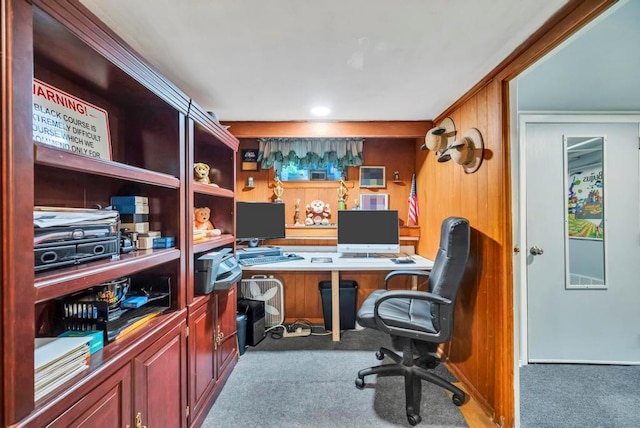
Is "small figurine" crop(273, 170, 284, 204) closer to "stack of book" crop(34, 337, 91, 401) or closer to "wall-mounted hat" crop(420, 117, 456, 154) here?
"wall-mounted hat" crop(420, 117, 456, 154)

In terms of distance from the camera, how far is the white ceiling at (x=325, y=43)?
110 cm

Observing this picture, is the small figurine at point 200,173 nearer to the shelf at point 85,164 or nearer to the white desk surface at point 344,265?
the shelf at point 85,164

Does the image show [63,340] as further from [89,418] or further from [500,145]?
[500,145]

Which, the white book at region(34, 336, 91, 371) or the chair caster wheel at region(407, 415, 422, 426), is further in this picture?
the chair caster wheel at region(407, 415, 422, 426)

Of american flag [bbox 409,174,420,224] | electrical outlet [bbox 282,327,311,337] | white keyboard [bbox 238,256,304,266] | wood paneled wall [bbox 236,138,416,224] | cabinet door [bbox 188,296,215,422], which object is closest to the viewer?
cabinet door [bbox 188,296,215,422]

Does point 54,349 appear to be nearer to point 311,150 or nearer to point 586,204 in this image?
point 311,150

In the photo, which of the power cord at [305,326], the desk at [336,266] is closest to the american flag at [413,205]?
the desk at [336,266]

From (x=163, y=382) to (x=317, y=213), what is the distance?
2058mm

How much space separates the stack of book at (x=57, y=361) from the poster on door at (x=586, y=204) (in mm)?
3145

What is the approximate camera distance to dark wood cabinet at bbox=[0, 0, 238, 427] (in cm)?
61

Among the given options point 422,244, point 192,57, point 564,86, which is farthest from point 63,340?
point 564,86

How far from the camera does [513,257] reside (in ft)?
4.99

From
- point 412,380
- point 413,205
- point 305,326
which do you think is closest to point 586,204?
point 413,205

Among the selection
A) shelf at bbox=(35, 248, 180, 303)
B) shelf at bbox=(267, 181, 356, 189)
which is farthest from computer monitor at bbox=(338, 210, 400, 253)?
shelf at bbox=(35, 248, 180, 303)
